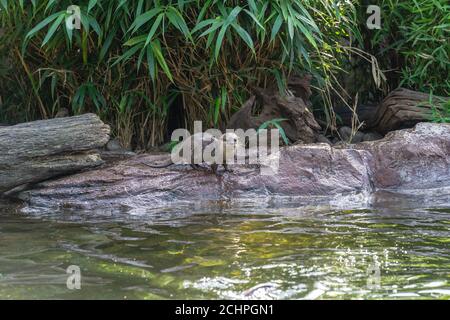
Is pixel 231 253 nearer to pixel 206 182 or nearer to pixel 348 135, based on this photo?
pixel 206 182

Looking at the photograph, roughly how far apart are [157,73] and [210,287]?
2.79 metres

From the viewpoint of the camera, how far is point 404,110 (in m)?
5.63

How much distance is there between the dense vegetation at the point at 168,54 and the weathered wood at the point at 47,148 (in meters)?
0.62

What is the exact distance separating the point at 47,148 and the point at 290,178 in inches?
65.2

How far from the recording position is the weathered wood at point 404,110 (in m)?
5.59

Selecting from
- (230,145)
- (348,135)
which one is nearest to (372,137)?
(348,135)

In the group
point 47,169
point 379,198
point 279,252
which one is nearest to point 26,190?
point 47,169

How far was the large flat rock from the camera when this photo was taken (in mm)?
4445

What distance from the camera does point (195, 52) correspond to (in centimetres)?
523

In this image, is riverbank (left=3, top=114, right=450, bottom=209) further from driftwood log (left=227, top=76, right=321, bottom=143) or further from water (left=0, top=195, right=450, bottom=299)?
driftwood log (left=227, top=76, right=321, bottom=143)

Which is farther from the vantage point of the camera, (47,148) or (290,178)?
(290,178)

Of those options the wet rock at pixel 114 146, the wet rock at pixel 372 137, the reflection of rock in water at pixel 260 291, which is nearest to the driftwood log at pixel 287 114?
the wet rock at pixel 372 137

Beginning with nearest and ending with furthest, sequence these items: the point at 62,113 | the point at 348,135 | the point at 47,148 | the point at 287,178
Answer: the point at 47,148 < the point at 287,178 < the point at 62,113 < the point at 348,135
